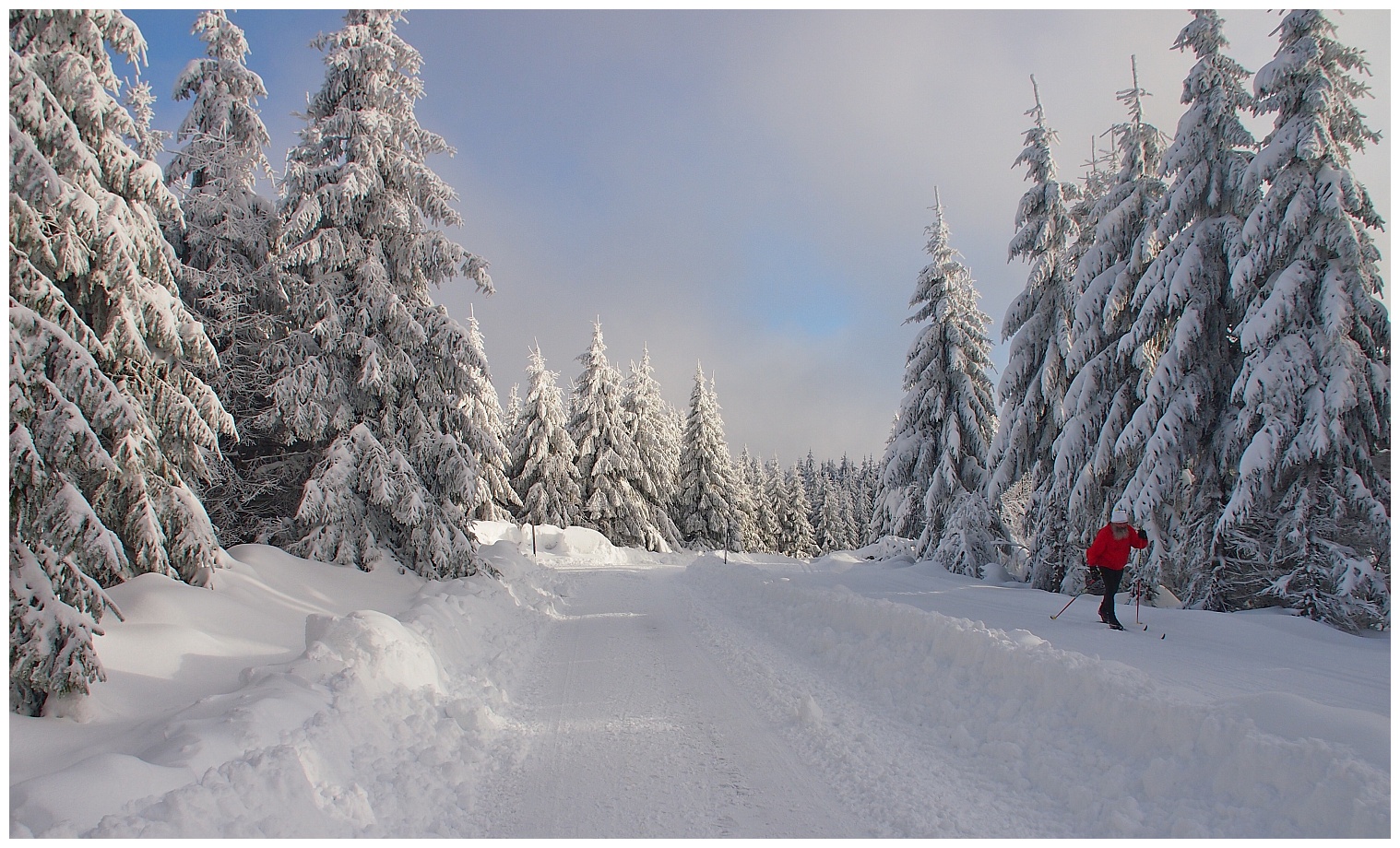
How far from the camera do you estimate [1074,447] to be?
14391mm

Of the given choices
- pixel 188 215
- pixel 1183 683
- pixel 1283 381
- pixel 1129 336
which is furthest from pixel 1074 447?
pixel 188 215

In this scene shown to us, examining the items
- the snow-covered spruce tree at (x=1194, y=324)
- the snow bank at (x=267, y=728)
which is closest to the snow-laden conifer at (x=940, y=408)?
the snow-covered spruce tree at (x=1194, y=324)

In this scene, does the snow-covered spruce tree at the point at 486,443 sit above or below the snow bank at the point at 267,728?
above

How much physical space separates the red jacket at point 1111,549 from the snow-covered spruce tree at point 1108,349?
5443 mm

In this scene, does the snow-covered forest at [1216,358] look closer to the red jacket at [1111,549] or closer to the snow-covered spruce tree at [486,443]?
the red jacket at [1111,549]

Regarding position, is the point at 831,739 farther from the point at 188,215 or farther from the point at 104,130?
the point at 188,215

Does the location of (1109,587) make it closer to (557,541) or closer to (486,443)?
(486,443)

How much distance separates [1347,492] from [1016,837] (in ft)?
34.2

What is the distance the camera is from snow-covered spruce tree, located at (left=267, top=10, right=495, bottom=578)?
38.9 ft

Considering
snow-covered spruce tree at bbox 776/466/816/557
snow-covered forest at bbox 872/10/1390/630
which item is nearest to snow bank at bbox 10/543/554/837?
snow-covered forest at bbox 872/10/1390/630

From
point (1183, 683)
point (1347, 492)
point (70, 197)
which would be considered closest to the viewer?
point (1183, 683)

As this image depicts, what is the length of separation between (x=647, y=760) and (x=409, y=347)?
1102 cm

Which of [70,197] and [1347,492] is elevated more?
[70,197]

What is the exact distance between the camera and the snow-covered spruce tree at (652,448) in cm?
3719
